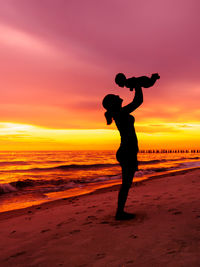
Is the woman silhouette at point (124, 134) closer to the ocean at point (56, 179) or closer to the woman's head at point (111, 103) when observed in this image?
the woman's head at point (111, 103)

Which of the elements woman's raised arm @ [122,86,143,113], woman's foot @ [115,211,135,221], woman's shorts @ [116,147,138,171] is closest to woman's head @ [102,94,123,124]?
woman's raised arm @ [122,86,143,113]

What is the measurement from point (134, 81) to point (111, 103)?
2.07 feet

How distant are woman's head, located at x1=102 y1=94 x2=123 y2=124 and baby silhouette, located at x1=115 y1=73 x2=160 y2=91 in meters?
0.35

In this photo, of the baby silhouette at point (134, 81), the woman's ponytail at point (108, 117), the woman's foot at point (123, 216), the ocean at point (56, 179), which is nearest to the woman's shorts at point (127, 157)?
the woman's ponytail at point (108, 117)

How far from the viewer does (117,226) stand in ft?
13.4

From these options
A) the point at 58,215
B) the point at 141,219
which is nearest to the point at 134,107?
the point at 141,219

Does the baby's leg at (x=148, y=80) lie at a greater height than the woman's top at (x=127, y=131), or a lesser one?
greater

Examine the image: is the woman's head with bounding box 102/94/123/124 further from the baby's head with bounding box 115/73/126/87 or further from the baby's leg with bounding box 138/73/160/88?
the baby's leg with bounding box 138/73/160/88

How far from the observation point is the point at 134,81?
161 inches

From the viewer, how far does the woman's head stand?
174 inches

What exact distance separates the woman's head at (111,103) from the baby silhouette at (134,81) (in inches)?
13.6

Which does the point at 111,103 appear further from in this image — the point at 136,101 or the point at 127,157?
the point at 127,157

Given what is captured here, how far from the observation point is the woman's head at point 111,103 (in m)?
4.42

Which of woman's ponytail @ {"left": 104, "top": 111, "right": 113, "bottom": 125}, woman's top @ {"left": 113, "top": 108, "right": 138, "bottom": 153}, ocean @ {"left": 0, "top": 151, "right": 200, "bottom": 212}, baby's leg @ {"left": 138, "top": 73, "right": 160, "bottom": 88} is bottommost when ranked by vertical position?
ocean @ {"left": 0, "top": 151, "right": 200, "bottom": 212}
